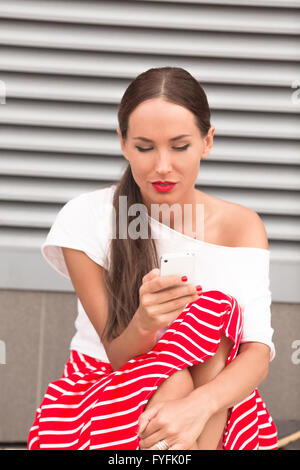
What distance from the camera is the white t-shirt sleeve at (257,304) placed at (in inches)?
69.5

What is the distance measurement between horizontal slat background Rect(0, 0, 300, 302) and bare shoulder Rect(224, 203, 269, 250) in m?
→ 0.54

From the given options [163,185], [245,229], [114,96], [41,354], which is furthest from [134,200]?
[41,354]

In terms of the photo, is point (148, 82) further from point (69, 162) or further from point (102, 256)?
point (69, 162)

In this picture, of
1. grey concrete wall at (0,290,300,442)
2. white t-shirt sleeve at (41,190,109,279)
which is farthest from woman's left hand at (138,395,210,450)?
grey concrete wall at (0,290,300,442)

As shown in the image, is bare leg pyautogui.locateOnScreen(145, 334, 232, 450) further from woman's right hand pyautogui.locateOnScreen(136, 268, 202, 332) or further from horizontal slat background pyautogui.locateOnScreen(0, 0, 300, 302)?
horizontal slat background pyautogui.locateOnScreen(0, 0, 300, 302)

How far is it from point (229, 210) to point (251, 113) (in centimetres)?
67

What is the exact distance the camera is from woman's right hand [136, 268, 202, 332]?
4.98 feet

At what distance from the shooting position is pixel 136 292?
181cm

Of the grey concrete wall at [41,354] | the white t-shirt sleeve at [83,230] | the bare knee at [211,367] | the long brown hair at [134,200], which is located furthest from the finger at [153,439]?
the grey concrete wall at [41,354]

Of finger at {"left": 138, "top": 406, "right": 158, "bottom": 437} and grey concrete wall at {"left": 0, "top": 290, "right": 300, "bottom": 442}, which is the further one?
grey concrete wall at {"left": 0, "top": 290, "right": 300, "bottom": 442}

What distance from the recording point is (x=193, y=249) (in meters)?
1.90

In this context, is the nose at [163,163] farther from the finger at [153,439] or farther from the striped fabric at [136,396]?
the finger at [153,439]

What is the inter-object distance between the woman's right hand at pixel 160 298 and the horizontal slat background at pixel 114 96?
3.07ft

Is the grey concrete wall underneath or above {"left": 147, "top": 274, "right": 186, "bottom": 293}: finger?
underneath
